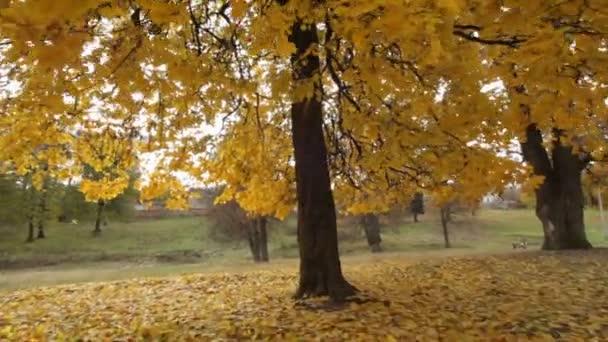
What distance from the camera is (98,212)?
3484 centimetres

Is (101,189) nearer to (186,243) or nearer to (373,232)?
(373,232)

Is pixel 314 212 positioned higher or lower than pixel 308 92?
lower

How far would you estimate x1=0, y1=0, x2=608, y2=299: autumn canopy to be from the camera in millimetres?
2529

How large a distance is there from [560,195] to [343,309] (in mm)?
9250

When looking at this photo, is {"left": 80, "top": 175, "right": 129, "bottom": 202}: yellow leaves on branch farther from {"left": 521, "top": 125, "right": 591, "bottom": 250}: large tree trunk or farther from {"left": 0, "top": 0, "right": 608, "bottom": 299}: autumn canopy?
{"left": 521, "top": 125, "right": 591, "bottom": 250}: large tree trunk

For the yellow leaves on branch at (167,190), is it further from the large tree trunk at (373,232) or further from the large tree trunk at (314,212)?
the large tree trunk at (373,232)

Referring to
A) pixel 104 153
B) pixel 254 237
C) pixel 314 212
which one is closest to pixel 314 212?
pixel 314 212

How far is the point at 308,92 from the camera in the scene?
13.0ft

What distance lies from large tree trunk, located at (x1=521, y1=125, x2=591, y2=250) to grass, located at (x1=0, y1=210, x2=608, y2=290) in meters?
10.9

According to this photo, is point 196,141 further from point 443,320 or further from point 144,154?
point 443,320

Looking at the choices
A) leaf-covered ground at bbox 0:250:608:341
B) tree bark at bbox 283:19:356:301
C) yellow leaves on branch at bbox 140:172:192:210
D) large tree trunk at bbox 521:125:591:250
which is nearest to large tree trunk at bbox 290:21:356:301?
tree bark at bbox 283:19:356:301

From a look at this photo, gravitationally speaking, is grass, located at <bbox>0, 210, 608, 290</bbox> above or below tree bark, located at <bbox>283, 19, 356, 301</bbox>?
below

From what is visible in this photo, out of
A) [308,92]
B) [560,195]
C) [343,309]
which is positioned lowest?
[343,309]

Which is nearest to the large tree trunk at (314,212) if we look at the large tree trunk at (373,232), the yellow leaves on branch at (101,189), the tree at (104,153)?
the tree at (104,153)
